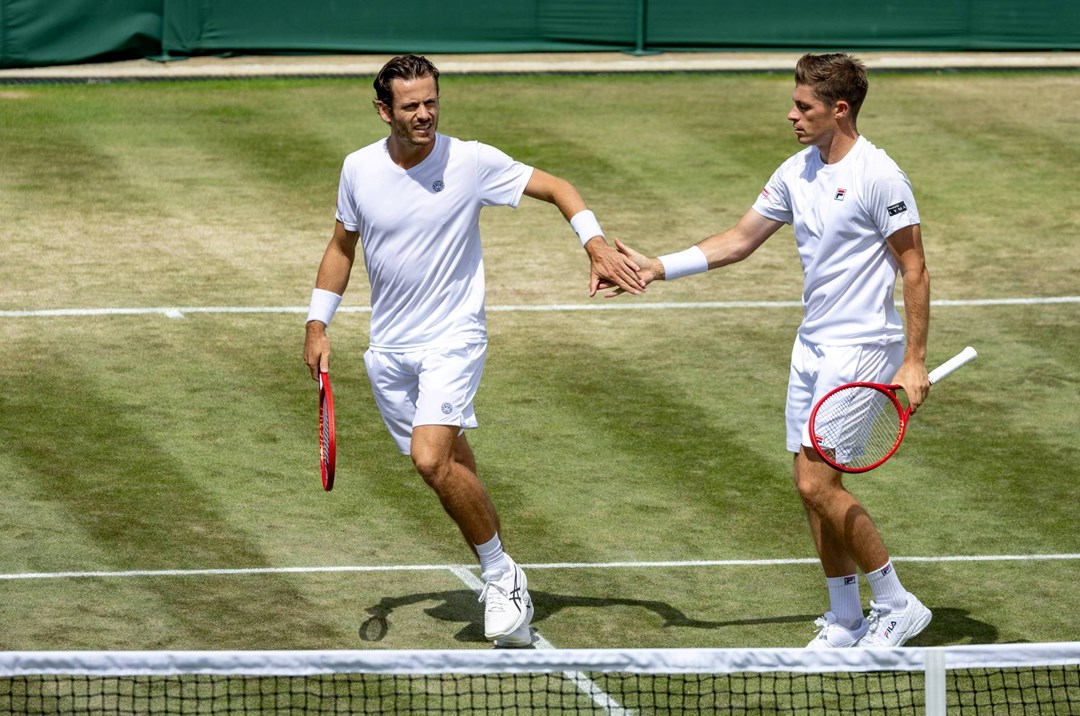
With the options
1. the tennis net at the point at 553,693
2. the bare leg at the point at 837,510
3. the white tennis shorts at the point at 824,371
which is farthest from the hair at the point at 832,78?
the tennis net at the point at 553,693

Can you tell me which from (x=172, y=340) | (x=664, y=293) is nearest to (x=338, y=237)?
(x=172, y=340)

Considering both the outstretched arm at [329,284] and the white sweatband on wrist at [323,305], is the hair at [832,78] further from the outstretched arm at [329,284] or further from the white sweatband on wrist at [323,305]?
the white sweatband on wrist at [323,305]

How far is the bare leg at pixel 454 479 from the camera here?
8781mm

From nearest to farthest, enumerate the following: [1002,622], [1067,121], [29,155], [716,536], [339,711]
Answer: [339,711] < [1002,622] < [716,536] < [29,155] < [1067,121]

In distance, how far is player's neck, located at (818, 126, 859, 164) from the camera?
8.43m

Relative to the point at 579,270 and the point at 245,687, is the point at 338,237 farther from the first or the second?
the point at 579,270

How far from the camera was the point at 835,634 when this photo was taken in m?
8.65

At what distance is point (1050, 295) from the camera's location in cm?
1521

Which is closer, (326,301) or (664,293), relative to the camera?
(326,301)

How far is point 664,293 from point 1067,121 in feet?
24.5

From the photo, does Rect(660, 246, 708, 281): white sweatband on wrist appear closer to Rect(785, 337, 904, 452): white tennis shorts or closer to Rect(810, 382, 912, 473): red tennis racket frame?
Rect(785, 337, 904, 452): white tennis shorts

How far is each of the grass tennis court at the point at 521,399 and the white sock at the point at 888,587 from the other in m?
0.39

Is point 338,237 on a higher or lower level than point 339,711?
higher

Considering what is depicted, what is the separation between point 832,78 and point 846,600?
90.4 inches
